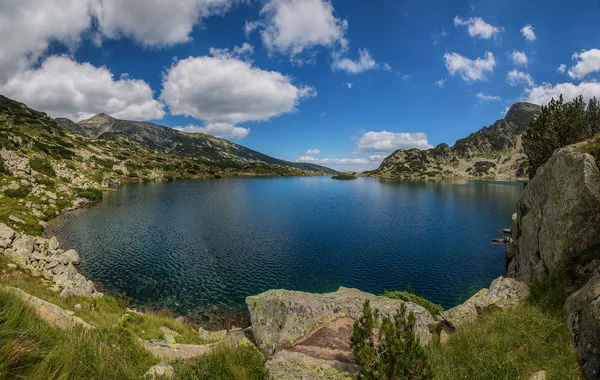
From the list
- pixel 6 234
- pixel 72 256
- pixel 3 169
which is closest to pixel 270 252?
pixel 72 256

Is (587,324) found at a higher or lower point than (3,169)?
lower

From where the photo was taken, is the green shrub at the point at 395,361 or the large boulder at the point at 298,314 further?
the large boulder at the point at 298,314

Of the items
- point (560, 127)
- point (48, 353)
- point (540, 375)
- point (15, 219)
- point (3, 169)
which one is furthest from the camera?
point (3, 169)

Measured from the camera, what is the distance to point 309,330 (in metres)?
13.0

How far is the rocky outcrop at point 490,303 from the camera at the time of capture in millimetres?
14836

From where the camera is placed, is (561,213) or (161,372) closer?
(161,372)

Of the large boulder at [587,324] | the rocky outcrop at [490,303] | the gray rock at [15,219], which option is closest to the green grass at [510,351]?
the large boulder at [587,324]

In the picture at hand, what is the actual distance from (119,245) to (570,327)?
195 feet

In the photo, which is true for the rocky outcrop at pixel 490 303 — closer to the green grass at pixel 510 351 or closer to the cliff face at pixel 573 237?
the cliff face at pixel 573 237

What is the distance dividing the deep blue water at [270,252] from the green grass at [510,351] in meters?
23.4

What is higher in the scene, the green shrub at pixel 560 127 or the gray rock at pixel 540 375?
the green shrub at pixel 560 127

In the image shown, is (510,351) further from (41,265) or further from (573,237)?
(41,265)

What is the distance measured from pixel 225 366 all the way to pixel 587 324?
39.3ft

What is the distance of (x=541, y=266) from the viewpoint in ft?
61.6
